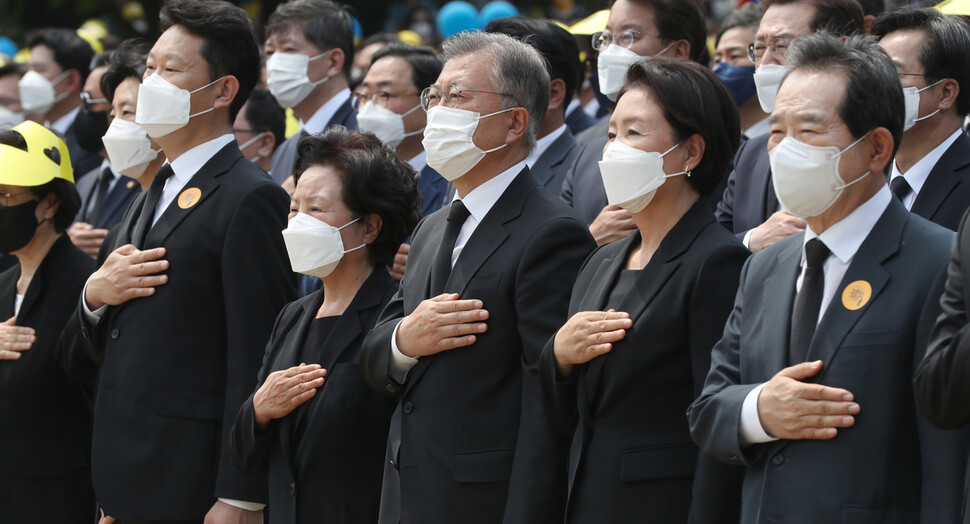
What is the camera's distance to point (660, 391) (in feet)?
13.1

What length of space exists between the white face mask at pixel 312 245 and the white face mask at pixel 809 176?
203 centimetres

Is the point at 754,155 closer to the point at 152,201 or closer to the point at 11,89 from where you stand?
the point at 152,201

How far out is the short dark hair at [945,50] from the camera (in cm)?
478

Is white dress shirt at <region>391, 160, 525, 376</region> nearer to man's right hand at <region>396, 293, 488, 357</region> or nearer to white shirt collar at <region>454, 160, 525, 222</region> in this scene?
white shirt collar at <region>454, 160, 525, 222</region>

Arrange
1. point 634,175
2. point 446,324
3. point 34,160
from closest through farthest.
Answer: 1. point 634,175
2. point 446,324
3. point 34,160

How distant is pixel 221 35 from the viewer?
18.9 feet

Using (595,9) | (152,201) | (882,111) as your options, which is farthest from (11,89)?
(595,9)

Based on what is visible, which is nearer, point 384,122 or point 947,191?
point 947,191

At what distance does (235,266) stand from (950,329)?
3.09 m

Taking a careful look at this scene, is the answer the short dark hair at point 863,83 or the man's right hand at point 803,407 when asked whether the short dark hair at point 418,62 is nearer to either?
the short dark hair at point 863,83

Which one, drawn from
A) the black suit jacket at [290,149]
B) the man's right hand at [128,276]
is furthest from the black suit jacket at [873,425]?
the black suit jacket at [290,149]

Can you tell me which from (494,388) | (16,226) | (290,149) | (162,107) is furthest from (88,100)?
(494,388)

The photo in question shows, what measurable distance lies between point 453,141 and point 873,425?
1979 mm

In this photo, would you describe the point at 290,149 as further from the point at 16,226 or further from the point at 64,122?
the point at 64,122
